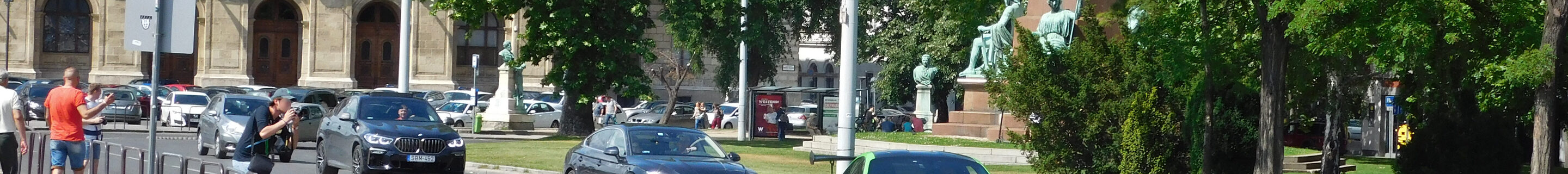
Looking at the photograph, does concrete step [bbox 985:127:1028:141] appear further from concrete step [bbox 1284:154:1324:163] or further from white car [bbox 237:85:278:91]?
white car [bbox 237:85:278:91]

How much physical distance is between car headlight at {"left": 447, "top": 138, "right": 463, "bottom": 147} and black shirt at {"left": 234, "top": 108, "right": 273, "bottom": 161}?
11.9 ft

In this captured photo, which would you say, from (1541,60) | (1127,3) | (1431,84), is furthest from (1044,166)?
(1541,60)

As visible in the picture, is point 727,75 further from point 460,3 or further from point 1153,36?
point 1153,36

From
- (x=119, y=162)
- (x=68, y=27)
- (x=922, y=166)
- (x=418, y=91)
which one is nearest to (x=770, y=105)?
(x=119, y=162)

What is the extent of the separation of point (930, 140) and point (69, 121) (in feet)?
48.0

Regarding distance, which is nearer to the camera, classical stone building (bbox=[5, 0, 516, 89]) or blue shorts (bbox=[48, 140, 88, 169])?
blue shorts (bbox=[48, 140, 88, 169])

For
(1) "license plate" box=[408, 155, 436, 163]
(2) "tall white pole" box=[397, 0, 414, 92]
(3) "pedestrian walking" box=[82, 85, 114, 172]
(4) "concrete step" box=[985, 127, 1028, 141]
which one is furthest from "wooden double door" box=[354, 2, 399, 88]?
(3) "pedestrian walking" box=[82, 85, 114, 172]

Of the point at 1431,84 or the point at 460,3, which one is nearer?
the point at 1431,84

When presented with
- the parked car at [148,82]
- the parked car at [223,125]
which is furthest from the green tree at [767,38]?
the parked car at [148,82]

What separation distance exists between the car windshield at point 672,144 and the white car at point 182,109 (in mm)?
20687

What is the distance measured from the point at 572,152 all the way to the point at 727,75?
43.0 m

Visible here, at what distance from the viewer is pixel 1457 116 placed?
17.2m

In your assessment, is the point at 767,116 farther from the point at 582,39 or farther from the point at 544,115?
the point at 544,115

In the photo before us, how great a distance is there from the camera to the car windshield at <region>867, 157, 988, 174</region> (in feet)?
38.0
